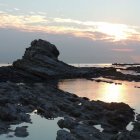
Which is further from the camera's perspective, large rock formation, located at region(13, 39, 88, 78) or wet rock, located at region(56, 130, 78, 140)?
large rock formation, located at region(13, 39, 88, 78)

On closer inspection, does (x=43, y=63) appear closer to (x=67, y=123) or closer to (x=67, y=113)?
(x=67, y=113)

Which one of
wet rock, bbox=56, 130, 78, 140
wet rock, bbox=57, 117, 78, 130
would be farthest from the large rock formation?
wet rock, bbox=56, 130, 78, 140

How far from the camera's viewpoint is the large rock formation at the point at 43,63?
11975 centimetres

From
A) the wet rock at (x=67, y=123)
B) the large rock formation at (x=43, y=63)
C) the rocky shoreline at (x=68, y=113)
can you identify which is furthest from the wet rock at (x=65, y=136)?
the large rock formation at (x=43, y=63)

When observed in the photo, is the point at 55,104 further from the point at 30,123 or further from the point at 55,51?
the point at 55,51

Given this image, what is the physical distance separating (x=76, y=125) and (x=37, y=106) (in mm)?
13516

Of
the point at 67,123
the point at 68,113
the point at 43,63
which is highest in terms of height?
the point at 43,63

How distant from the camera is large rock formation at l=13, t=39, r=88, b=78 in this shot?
120 meters

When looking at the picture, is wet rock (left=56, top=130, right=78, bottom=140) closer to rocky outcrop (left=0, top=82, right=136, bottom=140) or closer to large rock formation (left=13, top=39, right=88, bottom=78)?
rocky outcrop (left=0, top=82, right=136, bottom=140)

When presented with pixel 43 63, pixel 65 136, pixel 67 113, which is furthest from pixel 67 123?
pixel 43 63

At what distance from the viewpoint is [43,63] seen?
127562 mm

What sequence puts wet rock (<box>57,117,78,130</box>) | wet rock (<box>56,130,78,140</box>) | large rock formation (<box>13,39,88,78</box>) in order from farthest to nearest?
1. large rock formation (<box>13,39,88,78</box>)
2. wet rock (<box>57,117,78,130</box>)
3. wet rock (<box>56,130,78,140</box>)

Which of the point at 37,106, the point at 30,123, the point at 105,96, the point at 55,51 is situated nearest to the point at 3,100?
the point at 37,106

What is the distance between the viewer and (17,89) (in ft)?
201
